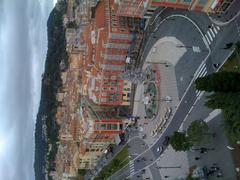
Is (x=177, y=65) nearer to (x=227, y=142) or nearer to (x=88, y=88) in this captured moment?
(x=227, y=142)

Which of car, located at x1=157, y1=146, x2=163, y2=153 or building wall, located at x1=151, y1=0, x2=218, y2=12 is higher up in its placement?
building wall, located at x1=151, y1=0, x2=218, y2=12

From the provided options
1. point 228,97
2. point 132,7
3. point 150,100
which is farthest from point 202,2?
point 150,100

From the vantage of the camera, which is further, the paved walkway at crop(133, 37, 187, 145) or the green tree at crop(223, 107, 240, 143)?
the paved walkway at crop(133, 37, 187, 145)

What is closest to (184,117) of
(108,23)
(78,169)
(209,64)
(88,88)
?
(209,64)

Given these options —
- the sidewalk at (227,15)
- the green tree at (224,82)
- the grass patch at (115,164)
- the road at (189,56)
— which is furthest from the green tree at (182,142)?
the grass patch at (115,164)

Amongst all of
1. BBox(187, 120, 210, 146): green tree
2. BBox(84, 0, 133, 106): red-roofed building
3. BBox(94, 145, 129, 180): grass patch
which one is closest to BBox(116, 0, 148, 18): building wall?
BBox(84, 0, 133, 106): red-roofed building

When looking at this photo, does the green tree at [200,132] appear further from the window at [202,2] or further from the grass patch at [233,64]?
the window at [202,2]

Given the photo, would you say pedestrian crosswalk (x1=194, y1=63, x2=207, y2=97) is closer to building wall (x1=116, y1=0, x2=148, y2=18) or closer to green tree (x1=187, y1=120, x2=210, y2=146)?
green tree (x1=187, y1=120, x2=210, y2=146)
